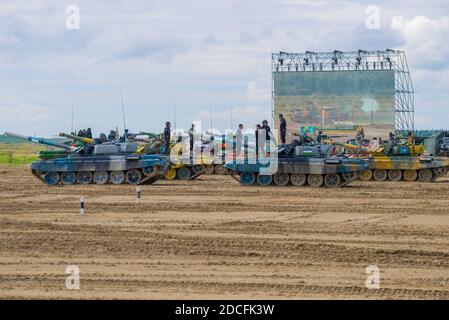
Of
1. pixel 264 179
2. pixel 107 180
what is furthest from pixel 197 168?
pixel 264 179

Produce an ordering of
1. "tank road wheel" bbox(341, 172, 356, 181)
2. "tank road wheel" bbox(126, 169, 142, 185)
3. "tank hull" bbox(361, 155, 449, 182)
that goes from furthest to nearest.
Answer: "tank hull" bbox(361, 155, 449, 182) < "tank road wheel" bbox(126, 169, 142, 185) < "tank road wheel" bbox(341, 172, 356, 181)

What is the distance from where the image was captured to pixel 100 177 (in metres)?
40.6

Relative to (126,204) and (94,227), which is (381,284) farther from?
(126,204)

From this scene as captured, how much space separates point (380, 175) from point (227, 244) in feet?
73.1

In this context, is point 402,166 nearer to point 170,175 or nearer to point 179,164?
point 179,164

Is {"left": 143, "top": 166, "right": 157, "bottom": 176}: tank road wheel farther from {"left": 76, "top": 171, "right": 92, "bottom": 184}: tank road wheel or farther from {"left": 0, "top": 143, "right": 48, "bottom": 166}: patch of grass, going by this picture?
{"left": 0, "top": 143, "right": 48, "bottom": 166}: patch of grass

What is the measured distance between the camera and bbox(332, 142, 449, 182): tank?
41.9 m

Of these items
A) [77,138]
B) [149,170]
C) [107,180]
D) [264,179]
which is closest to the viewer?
[264,179]

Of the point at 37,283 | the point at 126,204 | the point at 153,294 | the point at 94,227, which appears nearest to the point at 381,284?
the point at 153,294

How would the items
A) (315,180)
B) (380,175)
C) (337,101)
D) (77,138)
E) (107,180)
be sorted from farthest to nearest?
(337,101) < (77,138) < (380,175) < (107,180) < (315,180)

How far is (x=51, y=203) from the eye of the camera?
3172cm

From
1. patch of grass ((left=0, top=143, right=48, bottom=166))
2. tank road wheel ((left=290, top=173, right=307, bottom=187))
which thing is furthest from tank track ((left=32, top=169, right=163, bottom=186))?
patch of grass ((left=0, top=143, right=48, bottom=166))

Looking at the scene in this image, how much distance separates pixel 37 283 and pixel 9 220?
10.3m

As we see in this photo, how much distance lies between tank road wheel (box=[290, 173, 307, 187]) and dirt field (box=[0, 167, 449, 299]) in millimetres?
3188
